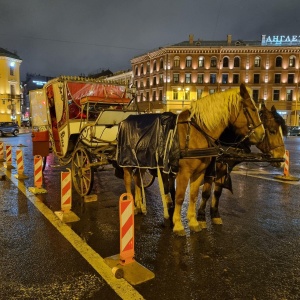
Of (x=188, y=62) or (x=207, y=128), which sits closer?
(x=207, y=128)

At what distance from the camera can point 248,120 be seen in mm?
4887

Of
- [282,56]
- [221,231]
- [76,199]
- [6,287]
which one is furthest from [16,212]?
[282,56]

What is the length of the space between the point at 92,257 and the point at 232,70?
2208 inches

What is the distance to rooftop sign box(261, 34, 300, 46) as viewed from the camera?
5478cm

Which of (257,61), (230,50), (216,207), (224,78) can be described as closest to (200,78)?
(224,78)

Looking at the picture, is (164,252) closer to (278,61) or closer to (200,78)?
(200,78)

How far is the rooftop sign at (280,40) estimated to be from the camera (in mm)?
54781

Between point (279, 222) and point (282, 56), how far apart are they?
55632 millimetres

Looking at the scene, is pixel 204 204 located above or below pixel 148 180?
above

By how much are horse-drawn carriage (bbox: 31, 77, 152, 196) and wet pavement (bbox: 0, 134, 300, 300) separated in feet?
3.41

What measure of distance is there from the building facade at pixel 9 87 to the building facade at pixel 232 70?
29263mm

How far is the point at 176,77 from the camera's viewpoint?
57.5m

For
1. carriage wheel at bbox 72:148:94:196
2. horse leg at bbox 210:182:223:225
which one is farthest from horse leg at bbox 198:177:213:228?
carriage wheel at bbox 72:148:94:196

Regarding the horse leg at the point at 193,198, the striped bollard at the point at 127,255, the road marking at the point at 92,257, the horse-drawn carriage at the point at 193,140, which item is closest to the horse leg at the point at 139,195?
the horse-drawn carriage at the point at 193,140
